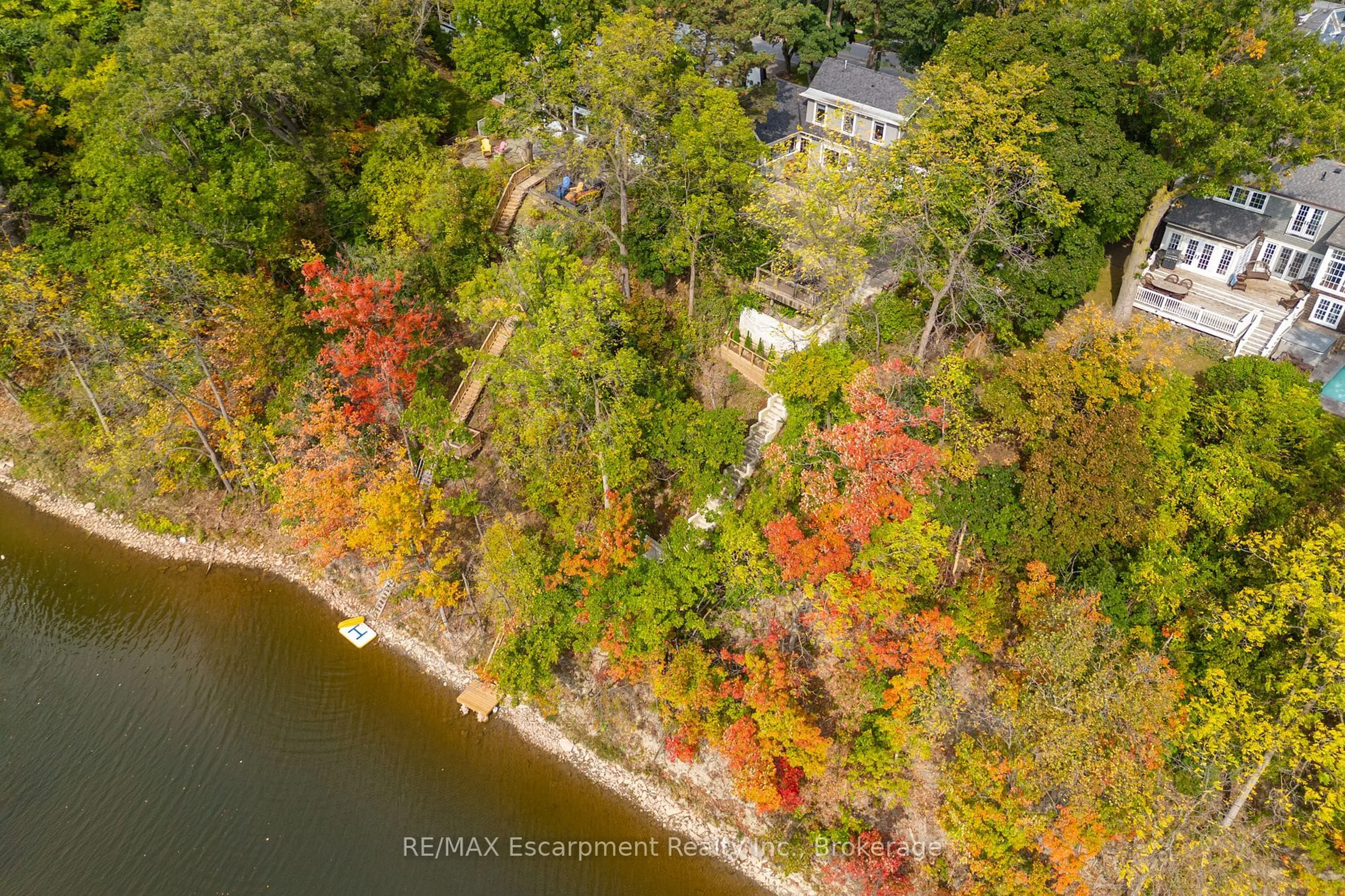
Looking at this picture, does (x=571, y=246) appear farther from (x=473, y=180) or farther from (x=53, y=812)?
(x=53, y=812)

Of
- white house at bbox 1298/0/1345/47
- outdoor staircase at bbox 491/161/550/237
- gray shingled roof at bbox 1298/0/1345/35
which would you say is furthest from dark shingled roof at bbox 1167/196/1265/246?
outdoor staircase at bbox 491/161/550/237

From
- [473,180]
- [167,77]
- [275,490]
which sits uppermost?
[167,77]

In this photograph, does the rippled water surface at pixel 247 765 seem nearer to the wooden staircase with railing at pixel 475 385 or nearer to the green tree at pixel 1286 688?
the wooden staircase with railing at pixel 475 385

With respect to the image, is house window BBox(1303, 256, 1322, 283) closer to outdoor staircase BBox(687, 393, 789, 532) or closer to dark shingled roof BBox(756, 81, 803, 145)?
outdoor staircase BBox(687, 393, 789, 532)

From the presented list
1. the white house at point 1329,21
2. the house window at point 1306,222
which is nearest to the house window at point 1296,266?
the house window at point 1306,222

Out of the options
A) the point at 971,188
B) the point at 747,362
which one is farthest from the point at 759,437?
the point at 971,188

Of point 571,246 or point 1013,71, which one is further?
point 571,246

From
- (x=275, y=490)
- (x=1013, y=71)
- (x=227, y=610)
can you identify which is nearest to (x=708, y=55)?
(x=1013, y=71)
